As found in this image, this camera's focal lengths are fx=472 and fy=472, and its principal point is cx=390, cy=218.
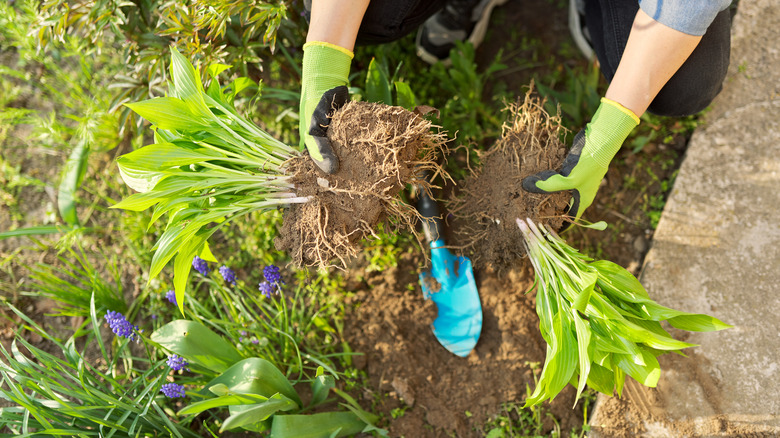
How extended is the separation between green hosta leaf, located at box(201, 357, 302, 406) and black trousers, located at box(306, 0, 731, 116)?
3.67 feet

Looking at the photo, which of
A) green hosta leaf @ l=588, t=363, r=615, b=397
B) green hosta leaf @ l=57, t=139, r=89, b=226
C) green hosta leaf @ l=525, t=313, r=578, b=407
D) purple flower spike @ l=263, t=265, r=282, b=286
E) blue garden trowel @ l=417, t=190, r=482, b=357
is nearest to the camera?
green hosta leaf @ l=525, t=313, r=578, b=407

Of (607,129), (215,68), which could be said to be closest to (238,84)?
(215,68)

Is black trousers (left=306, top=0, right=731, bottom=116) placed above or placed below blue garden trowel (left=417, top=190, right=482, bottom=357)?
above

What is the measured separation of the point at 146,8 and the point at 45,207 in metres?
1.02

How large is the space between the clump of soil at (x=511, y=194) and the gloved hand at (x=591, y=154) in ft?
0.15

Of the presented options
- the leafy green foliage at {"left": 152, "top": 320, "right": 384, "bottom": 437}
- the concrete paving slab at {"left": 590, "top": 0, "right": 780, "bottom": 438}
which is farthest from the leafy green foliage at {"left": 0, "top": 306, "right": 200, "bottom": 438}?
the concrete paving slab at {"left": 590, "top": 0, "right": 780, "bottom": 438}

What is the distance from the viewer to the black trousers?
144 centimetres

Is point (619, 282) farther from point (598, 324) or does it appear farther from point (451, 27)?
point (451, 27)

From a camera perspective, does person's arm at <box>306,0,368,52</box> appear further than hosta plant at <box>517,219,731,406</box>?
Yes

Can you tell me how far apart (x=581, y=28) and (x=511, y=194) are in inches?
36.4

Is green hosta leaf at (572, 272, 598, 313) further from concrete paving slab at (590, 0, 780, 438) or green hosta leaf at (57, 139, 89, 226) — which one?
green hosta leaf at (57, 139, 89, 226)

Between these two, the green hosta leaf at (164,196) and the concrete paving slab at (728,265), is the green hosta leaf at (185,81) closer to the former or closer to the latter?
the green hosta leaf at (164,196)

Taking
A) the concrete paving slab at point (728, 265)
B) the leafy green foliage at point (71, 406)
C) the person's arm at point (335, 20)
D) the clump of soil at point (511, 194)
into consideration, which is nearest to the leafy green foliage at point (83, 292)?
the leafy green foliage at point (71, 406)

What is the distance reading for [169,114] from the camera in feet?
4.15
